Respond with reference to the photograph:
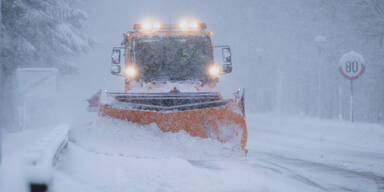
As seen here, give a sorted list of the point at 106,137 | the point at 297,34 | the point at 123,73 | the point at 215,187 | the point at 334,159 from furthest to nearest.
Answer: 1. the point at 297,34
2. the point at 123,73
3. the point at 334,159
4. the point at 106,137
5. the point at 215,187

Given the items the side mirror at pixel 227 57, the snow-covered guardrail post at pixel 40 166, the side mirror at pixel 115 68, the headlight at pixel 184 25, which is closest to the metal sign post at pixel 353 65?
the side mirror at pixel 227 57

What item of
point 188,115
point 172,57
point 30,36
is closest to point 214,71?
point 172,57

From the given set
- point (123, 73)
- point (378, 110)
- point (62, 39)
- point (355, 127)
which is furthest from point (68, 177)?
point (378, 110)

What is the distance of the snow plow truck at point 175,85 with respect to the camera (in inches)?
221

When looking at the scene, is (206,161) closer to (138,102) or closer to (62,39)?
(138,102)

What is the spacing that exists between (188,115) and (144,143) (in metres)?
0.76

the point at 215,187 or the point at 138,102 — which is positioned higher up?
the point at 138,102

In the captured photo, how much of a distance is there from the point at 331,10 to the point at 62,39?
22155 millimetres

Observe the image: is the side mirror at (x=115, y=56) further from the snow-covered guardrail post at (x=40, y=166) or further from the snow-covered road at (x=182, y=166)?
the snow-covered guardrail post at (x=40, y=166)

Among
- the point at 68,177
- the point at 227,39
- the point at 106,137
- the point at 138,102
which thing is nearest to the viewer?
the point at 68,177

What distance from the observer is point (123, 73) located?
7.93 m

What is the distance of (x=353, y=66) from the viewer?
1298 cm

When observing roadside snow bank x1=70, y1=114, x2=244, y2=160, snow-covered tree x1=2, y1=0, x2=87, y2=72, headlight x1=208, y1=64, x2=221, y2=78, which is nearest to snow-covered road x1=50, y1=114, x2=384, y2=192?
roadside snow bank x1=70, y1=114, x2=244, y2=160

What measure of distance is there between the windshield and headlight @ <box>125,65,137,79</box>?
12 centimetres
